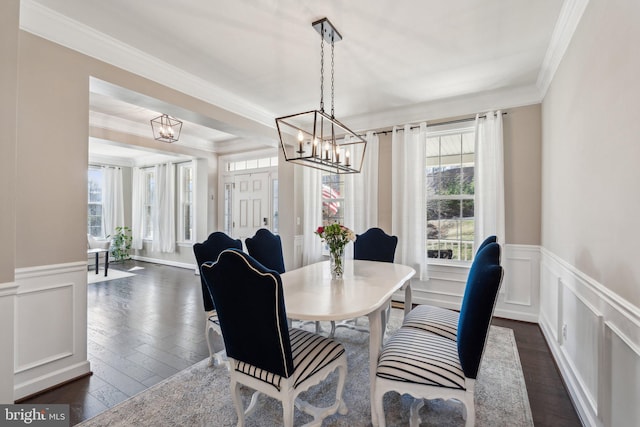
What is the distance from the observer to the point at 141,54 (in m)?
2.69

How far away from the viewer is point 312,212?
479 centimetres

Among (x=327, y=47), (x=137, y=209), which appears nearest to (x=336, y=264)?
(x=327, y=47)

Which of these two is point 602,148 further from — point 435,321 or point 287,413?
point 287,413

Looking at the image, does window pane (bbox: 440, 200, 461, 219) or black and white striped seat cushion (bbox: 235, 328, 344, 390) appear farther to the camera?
window pane (bbox: 440, 200, 461, 219)

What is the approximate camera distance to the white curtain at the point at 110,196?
753 cm

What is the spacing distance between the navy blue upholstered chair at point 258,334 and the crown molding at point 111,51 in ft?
7.10

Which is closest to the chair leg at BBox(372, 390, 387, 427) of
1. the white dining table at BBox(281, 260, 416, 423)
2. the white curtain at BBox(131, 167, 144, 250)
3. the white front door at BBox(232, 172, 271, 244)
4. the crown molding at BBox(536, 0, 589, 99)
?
the white dining table at BBox(281, 260, 416, 423)

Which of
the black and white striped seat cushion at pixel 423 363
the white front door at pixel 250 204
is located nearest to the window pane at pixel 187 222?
the white front door at pixel 250 204

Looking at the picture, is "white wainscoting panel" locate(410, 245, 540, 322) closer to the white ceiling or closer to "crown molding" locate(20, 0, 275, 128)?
the white ceiling

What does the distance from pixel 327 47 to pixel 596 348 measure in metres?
2.81

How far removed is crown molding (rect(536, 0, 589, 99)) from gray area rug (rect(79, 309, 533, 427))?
8.52 ft

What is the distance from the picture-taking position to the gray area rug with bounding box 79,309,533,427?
5.90 feet

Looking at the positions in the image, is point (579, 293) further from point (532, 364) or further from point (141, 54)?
point (141, 54)

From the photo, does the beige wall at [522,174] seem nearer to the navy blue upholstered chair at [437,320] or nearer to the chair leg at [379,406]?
the navy blue upholstered chair at [437,320]
